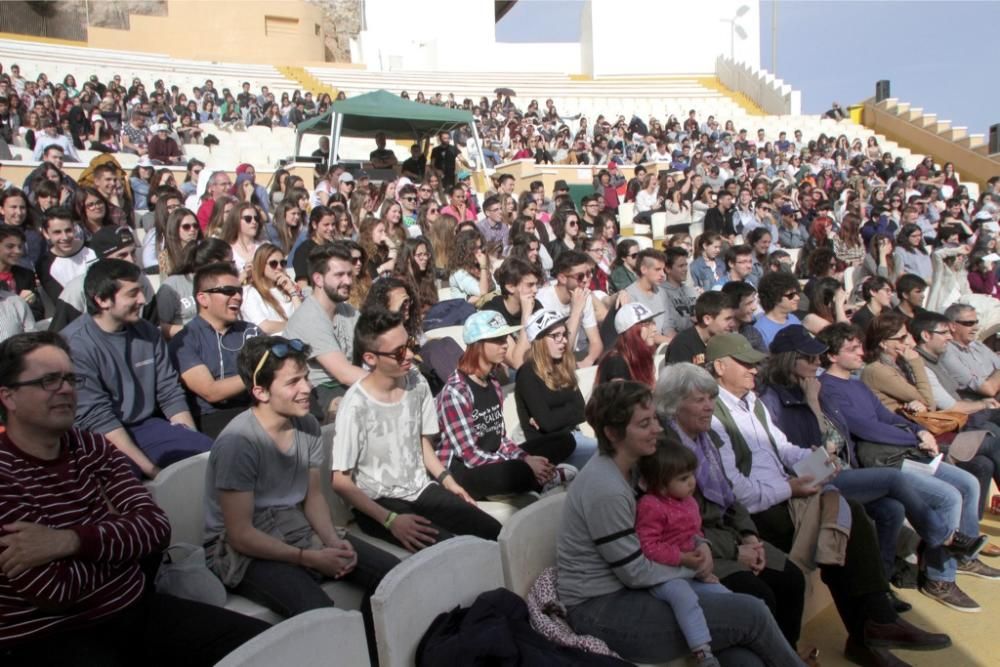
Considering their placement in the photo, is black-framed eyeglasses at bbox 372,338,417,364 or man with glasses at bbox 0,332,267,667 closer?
man with glasses at bbox 0,332,267,667

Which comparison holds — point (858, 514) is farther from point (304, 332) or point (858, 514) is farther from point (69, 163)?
point (69, 163)

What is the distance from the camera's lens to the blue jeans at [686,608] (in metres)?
2.75

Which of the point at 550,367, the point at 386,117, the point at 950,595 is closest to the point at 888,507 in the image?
the point at 950,595

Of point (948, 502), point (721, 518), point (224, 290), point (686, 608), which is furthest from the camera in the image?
point (224, 290)

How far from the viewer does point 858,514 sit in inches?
142

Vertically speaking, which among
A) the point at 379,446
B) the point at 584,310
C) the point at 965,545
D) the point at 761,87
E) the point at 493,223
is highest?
the point at 761,87

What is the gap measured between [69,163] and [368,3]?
91.1 ft

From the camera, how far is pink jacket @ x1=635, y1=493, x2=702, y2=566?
9.54ft

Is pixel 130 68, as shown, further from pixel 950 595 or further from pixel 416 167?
pixel 950 595

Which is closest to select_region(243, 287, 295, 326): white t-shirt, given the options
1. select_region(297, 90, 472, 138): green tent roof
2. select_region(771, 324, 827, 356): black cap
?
select_region(771, 324, 827, 356): black cap

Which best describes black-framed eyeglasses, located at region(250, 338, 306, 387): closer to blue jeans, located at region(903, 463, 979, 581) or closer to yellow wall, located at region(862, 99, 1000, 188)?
blue jeans, located at region(903, 463, 979, 581)

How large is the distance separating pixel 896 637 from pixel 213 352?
3576 mm

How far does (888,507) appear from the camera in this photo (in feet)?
13.5

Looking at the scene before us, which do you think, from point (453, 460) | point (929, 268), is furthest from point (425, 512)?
point (929, 268)
